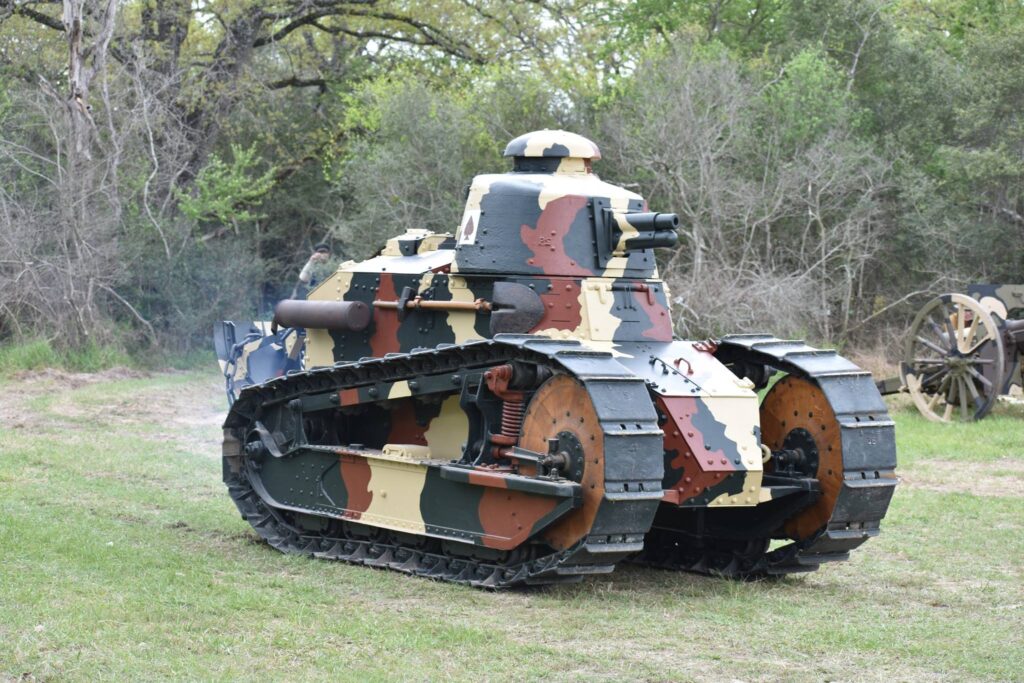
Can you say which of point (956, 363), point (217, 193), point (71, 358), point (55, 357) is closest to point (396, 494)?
point (956, 363)

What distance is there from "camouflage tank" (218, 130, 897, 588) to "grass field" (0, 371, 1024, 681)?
395 millimetres

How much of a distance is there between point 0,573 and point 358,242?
16.7 m

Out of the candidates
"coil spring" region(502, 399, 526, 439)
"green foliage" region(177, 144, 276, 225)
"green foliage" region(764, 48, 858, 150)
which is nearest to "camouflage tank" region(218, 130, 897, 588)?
"coil spring" region(502, 399, 526, 439)

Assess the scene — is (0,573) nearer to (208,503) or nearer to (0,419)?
(208,503)

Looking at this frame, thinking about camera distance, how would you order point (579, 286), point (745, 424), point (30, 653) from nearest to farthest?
point (30, 653), point (745, 424), point (579, 286)

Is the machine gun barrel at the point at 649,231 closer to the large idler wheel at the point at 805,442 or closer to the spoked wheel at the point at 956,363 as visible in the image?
the large idler wheel at the point at 805,442

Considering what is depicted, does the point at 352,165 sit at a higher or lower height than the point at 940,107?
lower

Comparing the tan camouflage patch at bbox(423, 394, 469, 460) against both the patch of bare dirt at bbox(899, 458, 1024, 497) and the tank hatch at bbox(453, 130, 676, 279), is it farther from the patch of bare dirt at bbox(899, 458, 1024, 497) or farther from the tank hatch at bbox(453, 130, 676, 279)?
the patch of bare dirt at bbox(899, 458, 1024, 497)

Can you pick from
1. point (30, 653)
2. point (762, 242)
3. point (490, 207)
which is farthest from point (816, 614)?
point (762, 242)

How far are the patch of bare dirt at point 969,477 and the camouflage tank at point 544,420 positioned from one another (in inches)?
173

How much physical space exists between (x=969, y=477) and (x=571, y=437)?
7.25 meters

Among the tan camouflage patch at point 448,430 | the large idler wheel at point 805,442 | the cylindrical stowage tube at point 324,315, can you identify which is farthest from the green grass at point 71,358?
the large idler wheel at point 805,442

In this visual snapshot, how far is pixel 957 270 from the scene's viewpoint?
83.6 ft

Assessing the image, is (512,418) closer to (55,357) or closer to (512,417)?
(512,417)
